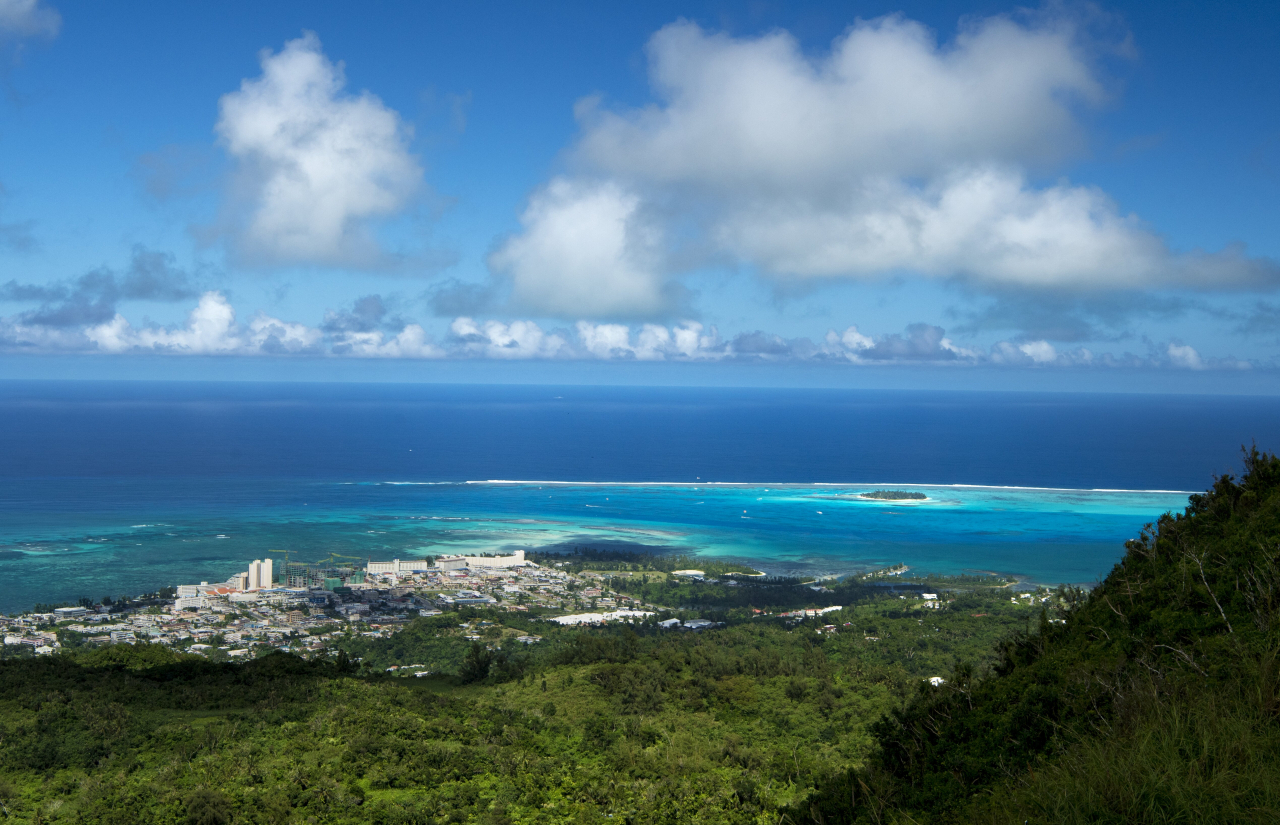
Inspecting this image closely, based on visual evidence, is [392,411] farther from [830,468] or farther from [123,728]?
[123,728]

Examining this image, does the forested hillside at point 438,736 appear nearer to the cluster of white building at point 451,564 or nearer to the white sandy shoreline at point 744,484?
the cluster of white building at point 451,564

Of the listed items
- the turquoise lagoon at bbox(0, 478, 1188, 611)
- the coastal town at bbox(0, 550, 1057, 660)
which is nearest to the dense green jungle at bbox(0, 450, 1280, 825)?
the coastal town at bbox(0, 550, 1057, 660)

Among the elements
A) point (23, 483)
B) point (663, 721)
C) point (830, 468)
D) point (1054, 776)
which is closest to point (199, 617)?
point (663, 721)

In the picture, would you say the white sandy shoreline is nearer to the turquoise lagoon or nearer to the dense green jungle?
the turquoise lagoon

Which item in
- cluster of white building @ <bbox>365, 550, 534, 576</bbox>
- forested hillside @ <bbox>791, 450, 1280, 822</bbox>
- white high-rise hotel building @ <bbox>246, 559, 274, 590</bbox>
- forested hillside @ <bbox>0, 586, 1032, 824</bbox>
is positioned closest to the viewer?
forested hillside @ <bbox>791, 450, 1280, 822</bbox>

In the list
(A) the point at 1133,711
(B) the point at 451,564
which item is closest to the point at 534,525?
(B) the point at 451,564
